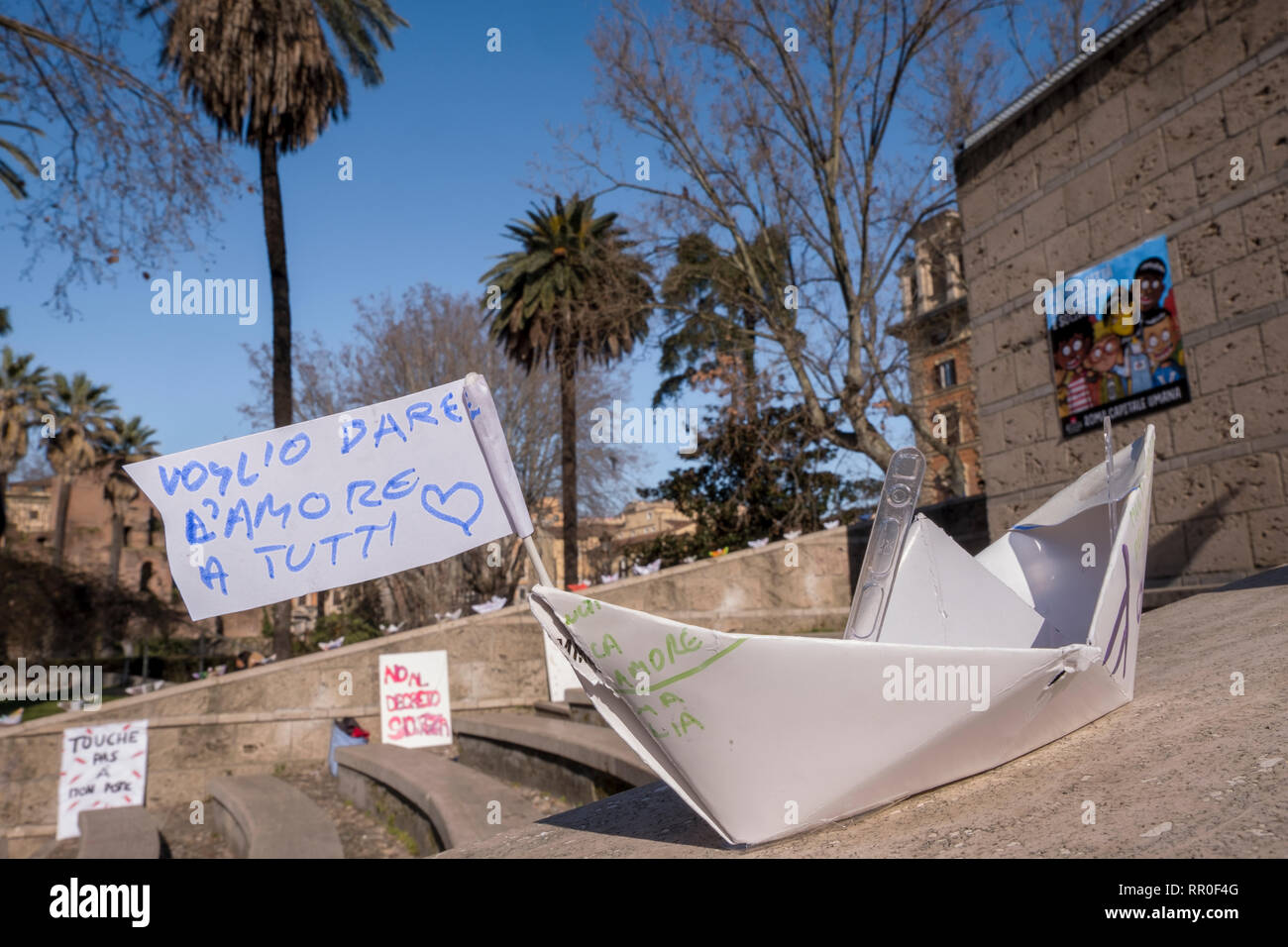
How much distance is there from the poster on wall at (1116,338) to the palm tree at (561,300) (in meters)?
12.1

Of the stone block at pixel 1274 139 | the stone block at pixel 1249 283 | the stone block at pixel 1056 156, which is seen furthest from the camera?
the stone block at pixel 1056 156

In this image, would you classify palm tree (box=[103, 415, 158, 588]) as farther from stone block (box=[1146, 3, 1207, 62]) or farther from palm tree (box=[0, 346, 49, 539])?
stone block (box=[1146, 3, 1207, 62])

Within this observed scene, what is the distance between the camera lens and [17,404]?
35.1m

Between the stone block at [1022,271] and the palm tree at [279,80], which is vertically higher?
the palm tree at [279,80]

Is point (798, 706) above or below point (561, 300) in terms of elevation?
below

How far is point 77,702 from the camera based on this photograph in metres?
10.1

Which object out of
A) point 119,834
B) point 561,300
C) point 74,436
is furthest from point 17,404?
point 119,834

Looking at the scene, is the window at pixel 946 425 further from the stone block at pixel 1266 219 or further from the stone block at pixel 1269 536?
the stone block at pixel 1266 219

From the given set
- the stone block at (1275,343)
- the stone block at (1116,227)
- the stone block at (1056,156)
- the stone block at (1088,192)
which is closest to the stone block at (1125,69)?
the stone block at (1056,156)

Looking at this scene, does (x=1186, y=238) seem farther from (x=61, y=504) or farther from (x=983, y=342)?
(x=61, y=504)

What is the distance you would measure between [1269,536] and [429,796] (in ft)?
21.4

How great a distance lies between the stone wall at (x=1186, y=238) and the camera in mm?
6395

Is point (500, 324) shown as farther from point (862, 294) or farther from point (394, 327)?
point (862, 294)

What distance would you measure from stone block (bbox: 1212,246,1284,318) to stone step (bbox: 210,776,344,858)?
299 inches
